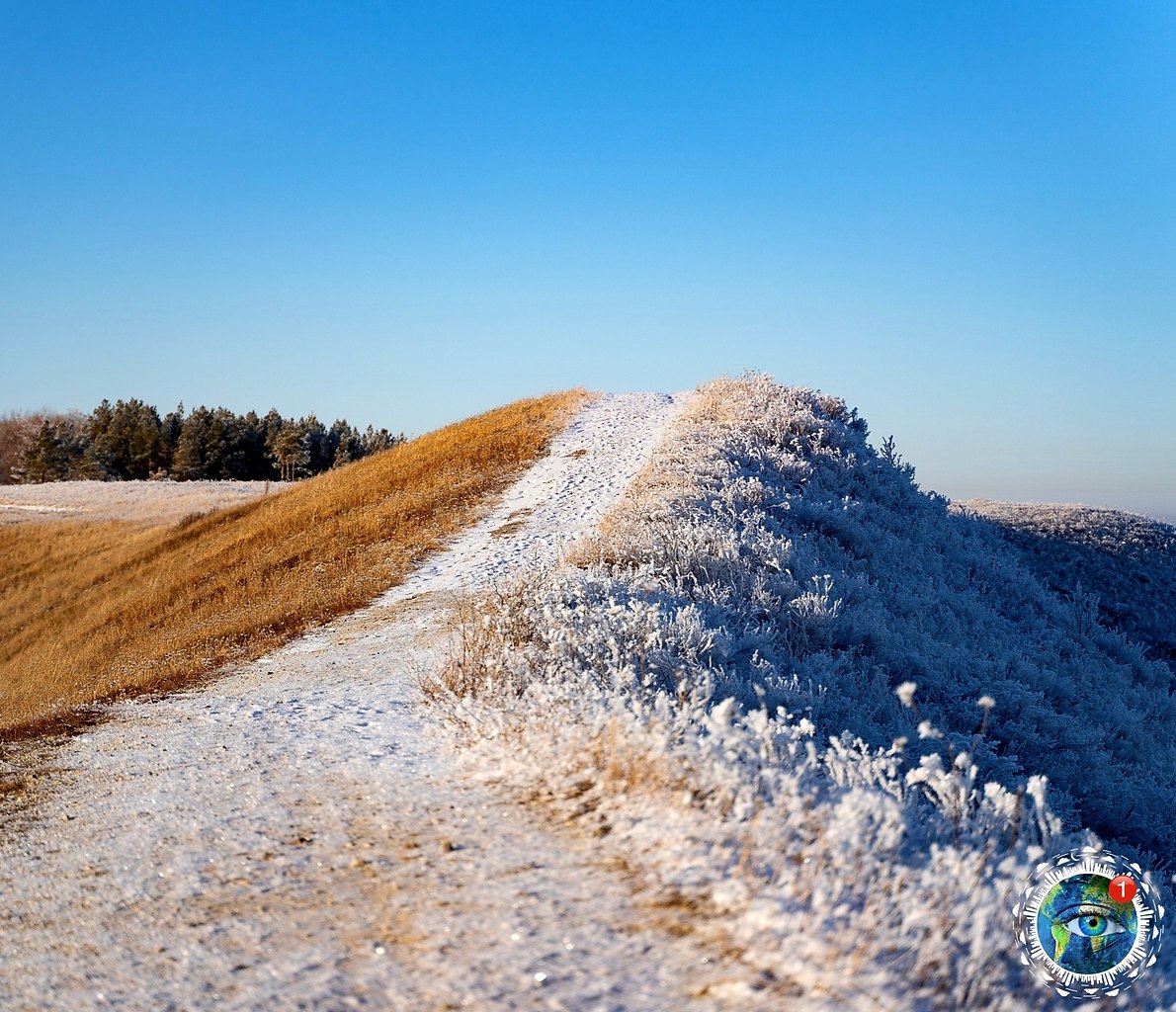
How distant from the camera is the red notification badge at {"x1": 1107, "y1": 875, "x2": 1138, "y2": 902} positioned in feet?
14.6

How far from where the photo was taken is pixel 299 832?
18.0 feet

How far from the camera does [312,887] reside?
4.72 metres

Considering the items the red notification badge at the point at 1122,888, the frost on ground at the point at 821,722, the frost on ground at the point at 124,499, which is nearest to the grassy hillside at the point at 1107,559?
the frost on ground at the point at 821,722

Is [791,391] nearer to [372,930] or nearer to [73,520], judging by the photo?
[372,930]

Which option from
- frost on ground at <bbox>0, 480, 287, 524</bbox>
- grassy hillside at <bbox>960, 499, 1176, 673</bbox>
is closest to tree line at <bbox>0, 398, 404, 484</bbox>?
frost on ground at <bbox>0, 480, 287, 524</bbox>

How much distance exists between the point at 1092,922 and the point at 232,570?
19.2m

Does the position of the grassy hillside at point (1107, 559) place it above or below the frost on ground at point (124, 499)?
below

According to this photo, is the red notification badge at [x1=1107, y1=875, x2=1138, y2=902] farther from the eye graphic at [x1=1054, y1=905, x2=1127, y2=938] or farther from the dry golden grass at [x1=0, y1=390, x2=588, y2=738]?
the dry golden grass at [x1=0, y1=390, x2=588, y2=738]

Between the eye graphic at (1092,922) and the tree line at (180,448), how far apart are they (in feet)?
246

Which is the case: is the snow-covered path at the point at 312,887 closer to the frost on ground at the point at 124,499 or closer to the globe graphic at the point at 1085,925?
the globe graphic at the point at 1085,925

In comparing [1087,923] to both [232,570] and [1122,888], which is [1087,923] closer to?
[1122,888]

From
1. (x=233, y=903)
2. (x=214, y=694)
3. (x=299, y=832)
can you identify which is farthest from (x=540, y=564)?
(x=233, y=903)

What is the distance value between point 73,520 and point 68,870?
36.4 m

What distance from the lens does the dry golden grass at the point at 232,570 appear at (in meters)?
14.5
